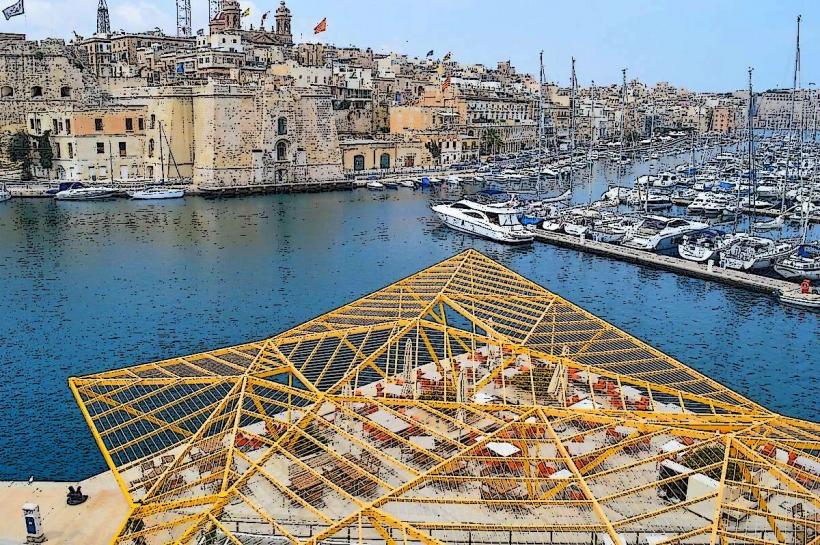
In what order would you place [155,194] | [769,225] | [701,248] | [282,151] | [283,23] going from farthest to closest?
1. [283,23]
2. [282,151]
3. [155,194]
4. [769,225]
5. [701,248]

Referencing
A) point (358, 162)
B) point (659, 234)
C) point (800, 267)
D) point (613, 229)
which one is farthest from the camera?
Answer: point (358, 162)

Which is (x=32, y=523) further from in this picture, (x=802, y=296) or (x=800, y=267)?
(x=800, y=267)

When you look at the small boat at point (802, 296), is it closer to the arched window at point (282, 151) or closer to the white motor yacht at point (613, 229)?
the white motor yacht at point (613, 229)

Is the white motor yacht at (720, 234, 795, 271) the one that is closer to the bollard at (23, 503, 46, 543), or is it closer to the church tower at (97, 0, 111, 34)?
the bollard at (23, 503, 46, 543)

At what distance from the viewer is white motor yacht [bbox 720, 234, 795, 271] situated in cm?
2923

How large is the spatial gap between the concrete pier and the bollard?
119 millimetres

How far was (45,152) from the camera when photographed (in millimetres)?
50656

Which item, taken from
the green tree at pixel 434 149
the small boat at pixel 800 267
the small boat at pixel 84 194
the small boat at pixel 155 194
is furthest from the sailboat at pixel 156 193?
the small boat at pixel 800 267

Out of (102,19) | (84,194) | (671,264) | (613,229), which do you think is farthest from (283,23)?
(671,264)

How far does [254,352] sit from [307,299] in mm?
11651

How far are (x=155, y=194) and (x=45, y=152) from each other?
9.51 meters

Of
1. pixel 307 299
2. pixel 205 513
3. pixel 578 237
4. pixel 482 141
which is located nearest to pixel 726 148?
pixel 482 141

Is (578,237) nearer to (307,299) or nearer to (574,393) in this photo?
(307,299)

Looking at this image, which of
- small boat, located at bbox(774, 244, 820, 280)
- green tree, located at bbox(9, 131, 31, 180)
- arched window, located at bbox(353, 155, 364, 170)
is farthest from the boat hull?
green tree, located at bbox(9, 131, 31, 180)
